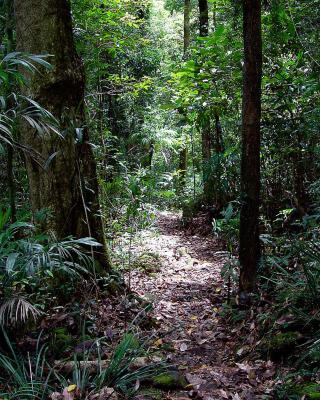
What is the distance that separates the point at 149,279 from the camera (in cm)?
705

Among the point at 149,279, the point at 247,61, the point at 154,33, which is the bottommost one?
the point at 149,279

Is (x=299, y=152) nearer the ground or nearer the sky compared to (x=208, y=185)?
nearer the sky

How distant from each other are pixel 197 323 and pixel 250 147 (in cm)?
236

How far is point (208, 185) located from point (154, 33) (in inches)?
337

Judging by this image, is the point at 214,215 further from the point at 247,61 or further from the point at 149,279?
the point at 247,61

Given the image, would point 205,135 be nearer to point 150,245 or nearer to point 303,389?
point 150,245

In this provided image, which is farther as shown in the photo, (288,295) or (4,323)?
(288,295)

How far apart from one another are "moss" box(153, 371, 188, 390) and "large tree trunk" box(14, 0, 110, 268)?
1790 millimetres

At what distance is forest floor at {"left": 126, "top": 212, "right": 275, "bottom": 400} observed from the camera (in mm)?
3512

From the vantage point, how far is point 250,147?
500 centimetres

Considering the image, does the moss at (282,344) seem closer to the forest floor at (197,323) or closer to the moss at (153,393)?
the forest floor at (197,323)

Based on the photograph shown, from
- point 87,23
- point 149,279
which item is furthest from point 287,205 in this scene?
point 87,23

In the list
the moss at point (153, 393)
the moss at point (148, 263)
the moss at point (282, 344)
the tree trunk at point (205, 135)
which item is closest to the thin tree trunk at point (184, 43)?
the tree trunk at point (205, 135)

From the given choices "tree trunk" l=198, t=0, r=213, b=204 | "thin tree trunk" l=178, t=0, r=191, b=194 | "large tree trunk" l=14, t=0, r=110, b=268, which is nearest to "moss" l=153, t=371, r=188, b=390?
"large tree trunk" l=14, t=0, r=110, b=268
